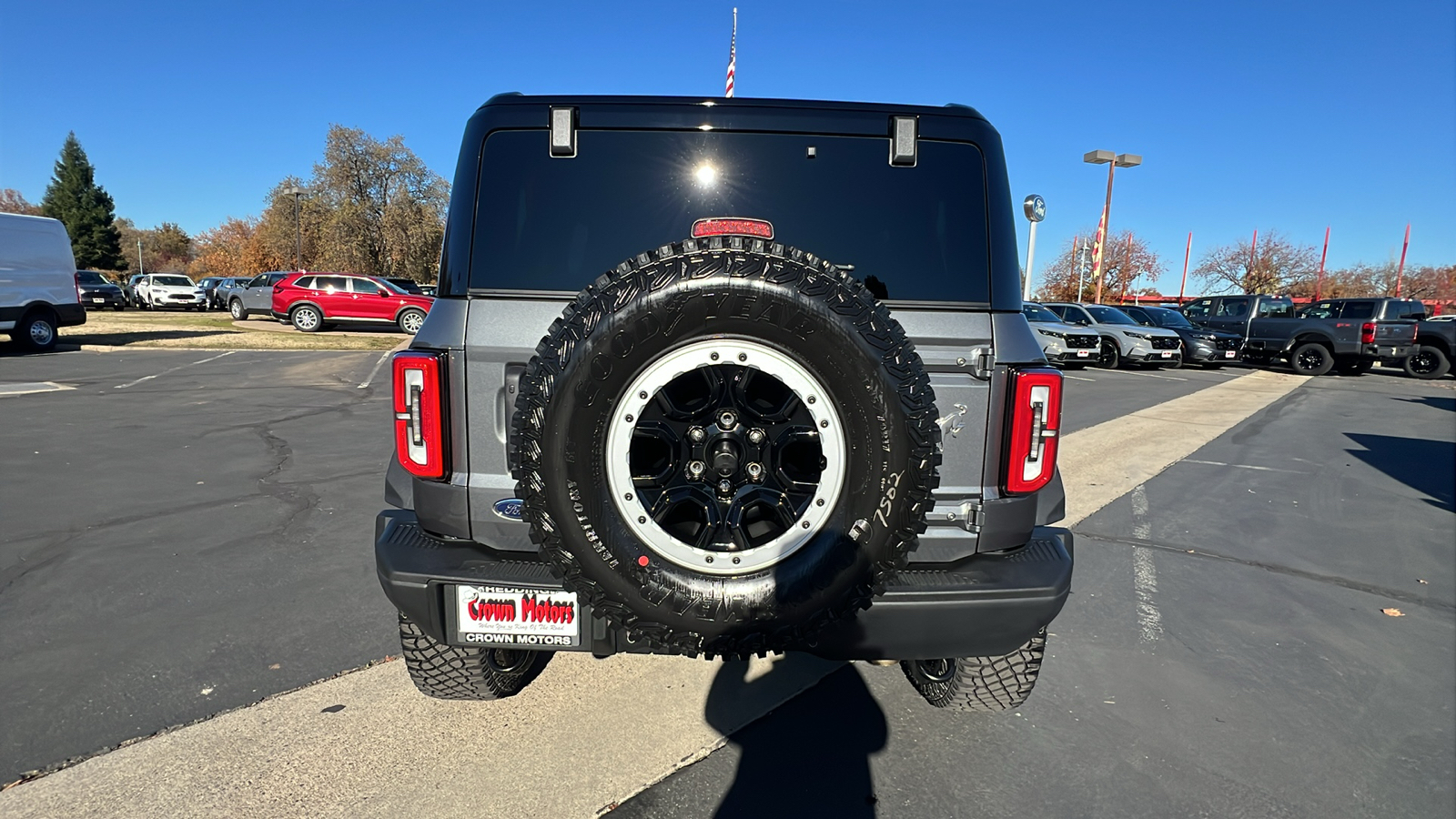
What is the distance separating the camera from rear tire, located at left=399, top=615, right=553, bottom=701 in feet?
8.89

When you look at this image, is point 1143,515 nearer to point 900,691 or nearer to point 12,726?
point 900,691

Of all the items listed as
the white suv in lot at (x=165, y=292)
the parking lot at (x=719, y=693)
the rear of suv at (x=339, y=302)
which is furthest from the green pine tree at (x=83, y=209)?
the parking lot at (x=719, y=693)

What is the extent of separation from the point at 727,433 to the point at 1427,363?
2463 centimetres

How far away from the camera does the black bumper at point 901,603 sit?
2.18m

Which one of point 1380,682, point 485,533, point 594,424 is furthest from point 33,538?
point 1380,682

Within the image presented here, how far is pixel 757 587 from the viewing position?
201 centimetres

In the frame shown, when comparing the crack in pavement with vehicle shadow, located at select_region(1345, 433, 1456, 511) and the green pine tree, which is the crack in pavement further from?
the green pine tree

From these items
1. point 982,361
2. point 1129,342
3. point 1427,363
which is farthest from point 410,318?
point 1427,363

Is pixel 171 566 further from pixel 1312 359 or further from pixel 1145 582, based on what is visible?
pixel 1312 359

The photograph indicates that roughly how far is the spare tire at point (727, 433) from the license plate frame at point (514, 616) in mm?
183

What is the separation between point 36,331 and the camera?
15.5 metres

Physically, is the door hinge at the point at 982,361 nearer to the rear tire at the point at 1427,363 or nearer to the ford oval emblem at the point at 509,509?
the ford oval emblem at the point at 509,509

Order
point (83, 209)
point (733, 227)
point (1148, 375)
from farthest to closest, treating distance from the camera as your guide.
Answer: point (83, 209) < point (1148, 375) < point (733, 227)

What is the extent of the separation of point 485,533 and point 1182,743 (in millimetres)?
2585
